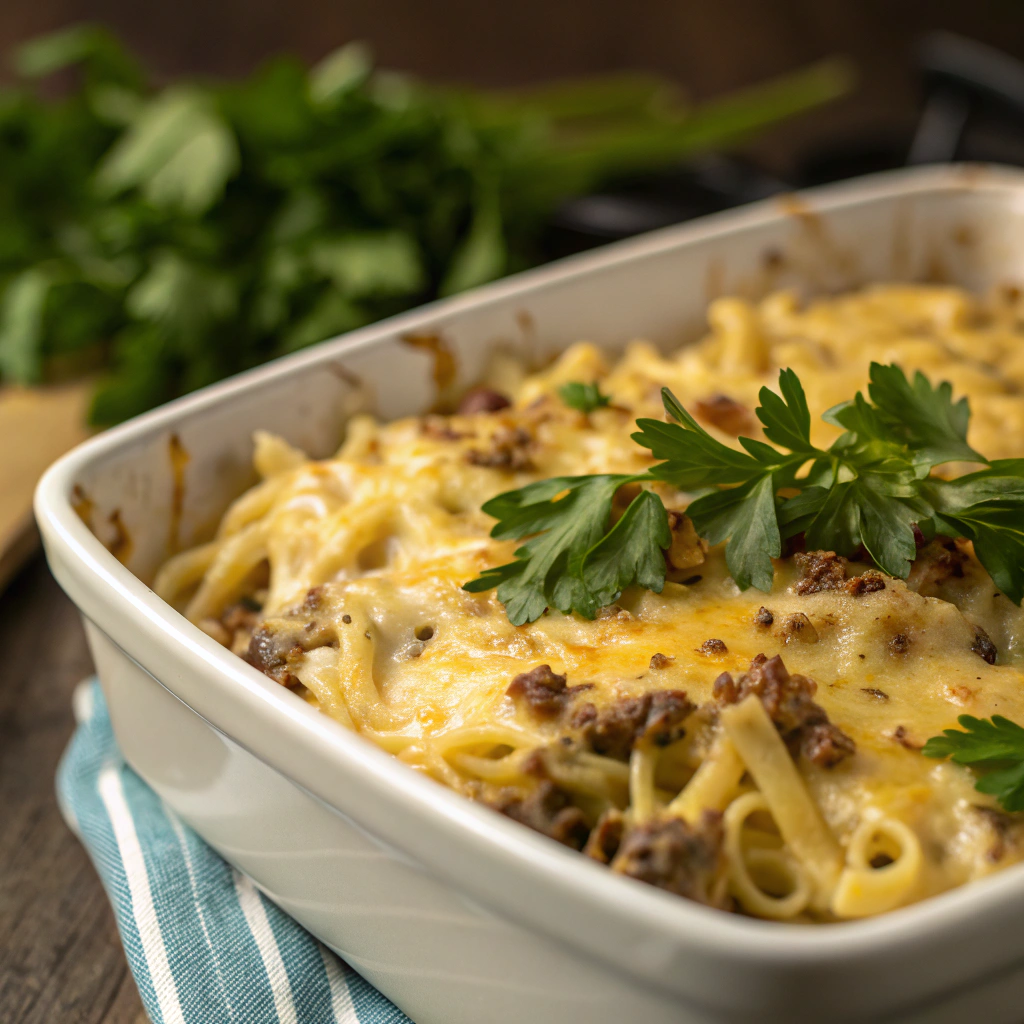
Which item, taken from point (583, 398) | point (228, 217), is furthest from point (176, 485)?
point (228, 217)

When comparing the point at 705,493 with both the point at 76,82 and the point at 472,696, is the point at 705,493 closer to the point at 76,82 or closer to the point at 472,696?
the point at 472,696

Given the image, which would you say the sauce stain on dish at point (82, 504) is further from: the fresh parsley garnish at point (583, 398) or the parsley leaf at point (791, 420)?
the parsley leaf at point (791, 420)

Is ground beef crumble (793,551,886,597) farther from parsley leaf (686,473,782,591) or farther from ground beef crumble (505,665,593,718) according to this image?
ground beef crumble (505,665,593,718)

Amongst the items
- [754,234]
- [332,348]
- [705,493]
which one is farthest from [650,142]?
[705,493]

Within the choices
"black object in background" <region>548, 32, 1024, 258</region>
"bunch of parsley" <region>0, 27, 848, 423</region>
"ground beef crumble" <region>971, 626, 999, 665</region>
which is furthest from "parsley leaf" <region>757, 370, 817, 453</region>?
"black object in background" <region>548, 32, 1024, 258</region>

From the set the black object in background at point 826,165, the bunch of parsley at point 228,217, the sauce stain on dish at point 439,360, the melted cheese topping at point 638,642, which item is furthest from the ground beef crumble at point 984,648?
the black object in background at point 826,165

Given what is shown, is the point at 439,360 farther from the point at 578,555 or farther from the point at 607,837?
the point at 607,837
